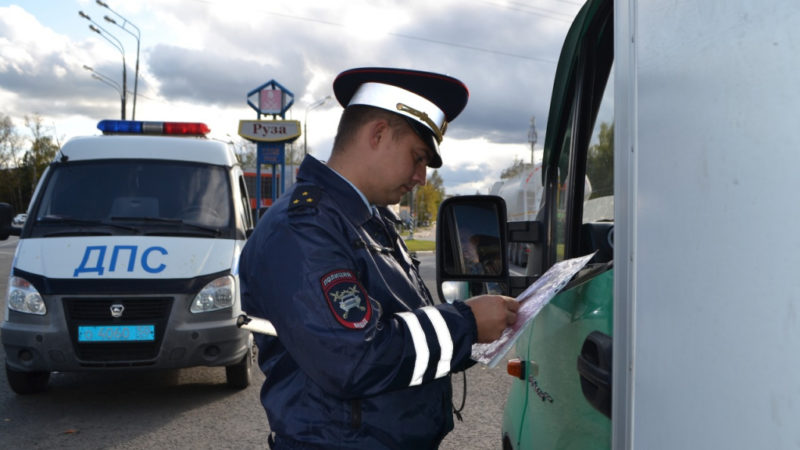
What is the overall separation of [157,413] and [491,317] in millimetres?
4161

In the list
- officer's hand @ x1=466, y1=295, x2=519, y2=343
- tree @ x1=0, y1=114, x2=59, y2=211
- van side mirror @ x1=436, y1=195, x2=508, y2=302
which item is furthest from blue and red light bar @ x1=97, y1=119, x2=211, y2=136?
tree @ x1=0, y1=114, x2=59, y2=211

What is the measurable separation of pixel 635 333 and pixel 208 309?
4527 mm

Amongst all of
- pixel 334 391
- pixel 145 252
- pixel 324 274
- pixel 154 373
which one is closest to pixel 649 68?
pixel 324 274

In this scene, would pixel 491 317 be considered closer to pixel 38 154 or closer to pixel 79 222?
pixel 79 222

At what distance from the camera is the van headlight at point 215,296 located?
5.18m

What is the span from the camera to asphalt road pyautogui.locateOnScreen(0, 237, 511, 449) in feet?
14.7

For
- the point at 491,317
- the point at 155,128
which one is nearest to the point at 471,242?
the point at 491,317

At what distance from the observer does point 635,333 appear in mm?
1039

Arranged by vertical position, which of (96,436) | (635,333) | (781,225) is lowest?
(96,436)

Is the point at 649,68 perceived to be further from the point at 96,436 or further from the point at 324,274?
the point at 96,436

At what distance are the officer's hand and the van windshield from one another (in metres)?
4.35

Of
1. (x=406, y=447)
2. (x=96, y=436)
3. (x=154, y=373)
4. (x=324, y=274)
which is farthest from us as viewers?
(x=154, y=373)

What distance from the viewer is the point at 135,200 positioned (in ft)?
19.0

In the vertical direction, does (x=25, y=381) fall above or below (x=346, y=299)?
below
